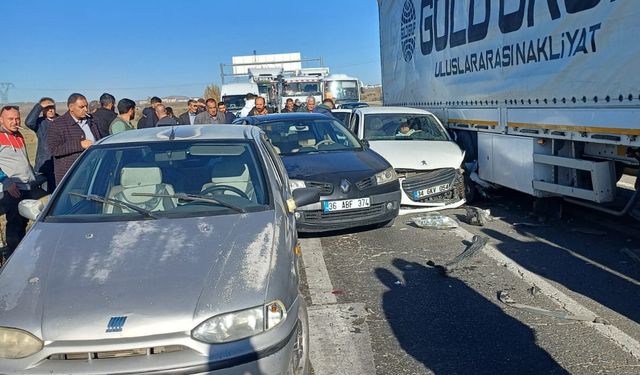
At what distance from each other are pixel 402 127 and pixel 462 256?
396cm

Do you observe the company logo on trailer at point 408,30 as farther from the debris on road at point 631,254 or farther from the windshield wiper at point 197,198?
the windshield wiper at point 197,198

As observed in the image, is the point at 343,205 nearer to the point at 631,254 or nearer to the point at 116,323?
the point at 631,254

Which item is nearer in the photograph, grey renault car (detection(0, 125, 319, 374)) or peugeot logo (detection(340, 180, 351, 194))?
grey renault car (detection(0, 125, 319, 374))

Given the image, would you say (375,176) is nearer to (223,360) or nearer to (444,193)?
(444,193)

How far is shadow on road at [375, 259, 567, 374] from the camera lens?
11.4 feet

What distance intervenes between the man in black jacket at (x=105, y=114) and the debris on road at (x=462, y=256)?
5.11 meters

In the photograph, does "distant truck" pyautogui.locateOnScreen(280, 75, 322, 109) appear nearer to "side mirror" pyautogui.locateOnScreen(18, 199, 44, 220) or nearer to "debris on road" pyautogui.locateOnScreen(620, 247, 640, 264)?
"debris on road" pyautogui.locateOnScreen(620, 247, 640, 264)

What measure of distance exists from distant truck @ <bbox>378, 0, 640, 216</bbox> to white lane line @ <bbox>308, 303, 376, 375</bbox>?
10.2 ft

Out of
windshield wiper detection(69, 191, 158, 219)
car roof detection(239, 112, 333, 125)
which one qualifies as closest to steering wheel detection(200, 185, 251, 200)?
windshield wiper detection(69, 191, 158, 219)

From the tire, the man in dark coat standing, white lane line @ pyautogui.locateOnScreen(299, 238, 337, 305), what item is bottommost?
white lane line @ pyautogui.locateOnScreen(299, 238, 337, 305)

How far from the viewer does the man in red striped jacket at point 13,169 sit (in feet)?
18.4

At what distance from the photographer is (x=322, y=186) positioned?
6.48 m

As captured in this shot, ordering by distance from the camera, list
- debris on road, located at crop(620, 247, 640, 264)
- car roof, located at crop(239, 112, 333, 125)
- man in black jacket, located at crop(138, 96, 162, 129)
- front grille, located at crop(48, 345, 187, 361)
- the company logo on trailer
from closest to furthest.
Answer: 1. front grille, located at crop(48, 345, 187, 361)
2. debris on road, located at crop(620, 247, 640, 264)
3. car roof, located at crop(239, 112, 333, 125)
4. the company logo on trailer
5. man in black jacket, located at crop(138, 96, 162, 129)

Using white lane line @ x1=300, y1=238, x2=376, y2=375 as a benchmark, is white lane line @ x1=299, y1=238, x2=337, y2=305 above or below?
above
